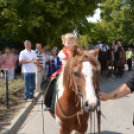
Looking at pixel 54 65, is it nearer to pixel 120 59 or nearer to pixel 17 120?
pixel 17 120

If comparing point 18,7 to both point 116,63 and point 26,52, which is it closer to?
point 26,52

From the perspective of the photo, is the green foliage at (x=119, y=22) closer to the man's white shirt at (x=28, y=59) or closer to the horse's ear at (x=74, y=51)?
the man's white shirt at (x=28, y=59)

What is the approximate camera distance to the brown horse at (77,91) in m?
2.42

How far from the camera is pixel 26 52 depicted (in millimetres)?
7652

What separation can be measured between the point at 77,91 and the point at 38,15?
10139 mm

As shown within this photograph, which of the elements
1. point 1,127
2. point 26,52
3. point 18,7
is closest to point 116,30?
point 18,7

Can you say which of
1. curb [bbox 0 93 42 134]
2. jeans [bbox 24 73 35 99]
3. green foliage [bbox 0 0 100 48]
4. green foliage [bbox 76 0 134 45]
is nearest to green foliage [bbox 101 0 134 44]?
green foliage [bbox 76 0 134 45]

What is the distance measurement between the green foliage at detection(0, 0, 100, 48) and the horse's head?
352 inches

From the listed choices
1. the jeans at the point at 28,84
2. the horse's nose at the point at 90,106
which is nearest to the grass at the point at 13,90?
the jeans at the point at 28,84

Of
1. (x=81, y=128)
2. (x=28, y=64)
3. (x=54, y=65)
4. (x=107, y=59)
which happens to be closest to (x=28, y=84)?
(x=28, y=64)

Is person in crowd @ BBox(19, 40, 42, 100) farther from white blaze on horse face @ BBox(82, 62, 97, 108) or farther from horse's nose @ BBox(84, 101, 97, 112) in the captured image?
horse's nose @ BBox(84, 101, 97, 112)

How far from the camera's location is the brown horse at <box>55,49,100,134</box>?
2419mm

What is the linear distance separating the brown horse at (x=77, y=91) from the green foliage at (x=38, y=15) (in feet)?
28.3

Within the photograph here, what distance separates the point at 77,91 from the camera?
258 centimetres
